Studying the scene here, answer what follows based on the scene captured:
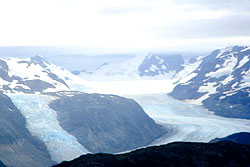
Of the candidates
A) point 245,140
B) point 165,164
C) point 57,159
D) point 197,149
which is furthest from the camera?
point 57,159

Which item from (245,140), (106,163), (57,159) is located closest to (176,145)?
(106,163)

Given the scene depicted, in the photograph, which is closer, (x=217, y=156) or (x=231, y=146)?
(x=217, y=156)

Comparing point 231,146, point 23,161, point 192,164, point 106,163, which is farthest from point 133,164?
point 23,161

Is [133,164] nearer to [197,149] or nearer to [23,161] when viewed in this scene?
[197,149]

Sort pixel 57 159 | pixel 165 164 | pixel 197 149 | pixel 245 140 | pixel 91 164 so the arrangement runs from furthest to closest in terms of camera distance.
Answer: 1. pixel 57 159
2. pixel 245 140
3. pixel 197 149
4. pixel 165 164
5. pixel 91 164

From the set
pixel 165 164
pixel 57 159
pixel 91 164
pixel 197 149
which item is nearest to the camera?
pixel 91 164

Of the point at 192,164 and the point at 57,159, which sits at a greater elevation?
the point at 192,164

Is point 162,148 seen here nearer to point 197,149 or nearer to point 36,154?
point 197,149
